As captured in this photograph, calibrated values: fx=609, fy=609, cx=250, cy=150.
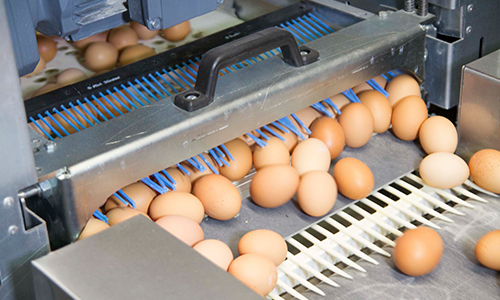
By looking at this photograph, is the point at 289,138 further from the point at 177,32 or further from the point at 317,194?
the point at 177,32

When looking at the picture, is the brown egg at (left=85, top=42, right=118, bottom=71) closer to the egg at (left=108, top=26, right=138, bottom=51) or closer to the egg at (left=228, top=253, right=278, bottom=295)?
the egg at (left=108, top=26, right=138, bottom=51)

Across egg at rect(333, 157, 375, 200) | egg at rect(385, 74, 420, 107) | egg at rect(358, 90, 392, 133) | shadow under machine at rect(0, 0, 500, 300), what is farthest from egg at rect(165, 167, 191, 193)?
egg at rect(385, 74, 420, 107)

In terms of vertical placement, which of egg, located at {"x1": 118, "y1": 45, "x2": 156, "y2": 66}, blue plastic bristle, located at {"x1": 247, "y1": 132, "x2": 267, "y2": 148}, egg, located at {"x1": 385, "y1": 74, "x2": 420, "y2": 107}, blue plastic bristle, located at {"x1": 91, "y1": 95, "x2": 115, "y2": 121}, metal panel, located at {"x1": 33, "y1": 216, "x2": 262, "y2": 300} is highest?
metal panel, located at {"x1": 33, "y1": 216, "x2": 262, "y2": 300}

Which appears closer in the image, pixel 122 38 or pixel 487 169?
pixel 487 169

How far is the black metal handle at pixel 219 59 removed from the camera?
4.53 feet

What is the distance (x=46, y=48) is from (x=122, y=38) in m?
0.28

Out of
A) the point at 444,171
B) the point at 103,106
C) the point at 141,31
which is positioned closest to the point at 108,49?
Answer: the point at 141,31

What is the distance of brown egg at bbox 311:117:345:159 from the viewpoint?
169 centimetres

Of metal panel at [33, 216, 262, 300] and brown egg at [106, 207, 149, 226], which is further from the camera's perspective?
brown egg at [106, 207, 149, 226]

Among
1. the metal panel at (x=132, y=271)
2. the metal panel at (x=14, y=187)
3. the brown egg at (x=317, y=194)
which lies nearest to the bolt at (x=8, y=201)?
the metal panel at (x=14, y=187)

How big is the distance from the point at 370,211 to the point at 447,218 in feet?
0.75

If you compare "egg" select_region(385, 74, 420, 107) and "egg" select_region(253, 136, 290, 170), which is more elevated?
"egg" select_region(385, 74, 420, 107)

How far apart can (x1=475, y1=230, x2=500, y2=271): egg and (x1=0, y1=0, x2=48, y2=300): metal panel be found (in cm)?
93

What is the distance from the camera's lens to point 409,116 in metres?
1.75
